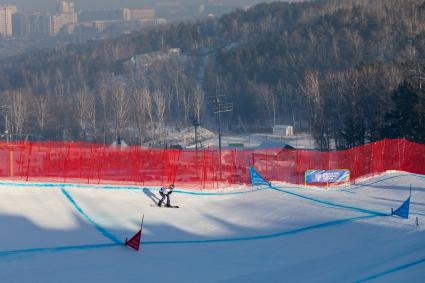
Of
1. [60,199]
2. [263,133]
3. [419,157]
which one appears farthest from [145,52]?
[60,199]

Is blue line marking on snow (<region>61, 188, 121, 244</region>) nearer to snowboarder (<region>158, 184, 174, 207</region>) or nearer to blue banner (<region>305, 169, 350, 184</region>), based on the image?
snowboarder (<region>158, 184, 174, 207</region>)

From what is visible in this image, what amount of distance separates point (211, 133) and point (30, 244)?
44804 mm

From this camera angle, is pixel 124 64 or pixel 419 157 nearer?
pixel 419 157

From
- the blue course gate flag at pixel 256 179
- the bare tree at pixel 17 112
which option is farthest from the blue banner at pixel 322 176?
the bare tree at pixel 17 112

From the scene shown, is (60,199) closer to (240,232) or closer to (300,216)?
(240,232)

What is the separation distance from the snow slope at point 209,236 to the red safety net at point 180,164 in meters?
1.37

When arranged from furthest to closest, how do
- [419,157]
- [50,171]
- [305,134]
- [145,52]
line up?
[145,52]
[305,134]
[419,157]
[50,171]

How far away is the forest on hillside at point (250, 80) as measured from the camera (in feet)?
143

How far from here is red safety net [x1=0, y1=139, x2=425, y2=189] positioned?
792 inches

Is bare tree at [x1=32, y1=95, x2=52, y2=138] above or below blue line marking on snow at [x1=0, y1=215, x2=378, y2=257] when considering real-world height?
above

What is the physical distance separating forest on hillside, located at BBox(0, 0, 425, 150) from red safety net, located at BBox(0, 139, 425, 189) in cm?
924

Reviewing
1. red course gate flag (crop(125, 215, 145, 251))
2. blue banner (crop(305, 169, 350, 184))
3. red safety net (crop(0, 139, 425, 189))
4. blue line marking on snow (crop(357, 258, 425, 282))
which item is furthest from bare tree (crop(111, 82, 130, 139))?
blue line marking on snow (crop(357, 258, 425, 282))

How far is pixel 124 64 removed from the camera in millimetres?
92812

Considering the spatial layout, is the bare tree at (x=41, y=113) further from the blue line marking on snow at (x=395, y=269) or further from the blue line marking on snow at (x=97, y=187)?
the blue line marking on snow at (x=395, y=269)
